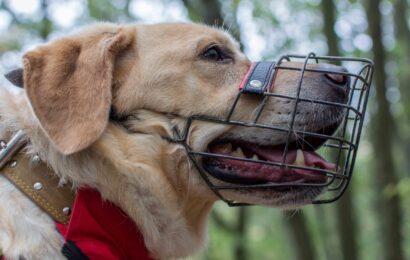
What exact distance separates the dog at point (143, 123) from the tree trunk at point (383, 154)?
184 inches

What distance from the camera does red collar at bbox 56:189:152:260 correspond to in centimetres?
269

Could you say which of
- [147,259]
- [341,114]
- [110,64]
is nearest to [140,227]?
[147,259]

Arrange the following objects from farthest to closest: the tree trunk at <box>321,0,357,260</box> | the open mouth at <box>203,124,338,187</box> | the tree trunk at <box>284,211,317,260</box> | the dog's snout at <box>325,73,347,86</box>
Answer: the tree trunk at <box>321,0,357,260</box> → the tree trunk at <box>284,211,317,260</box> → the dog's snout at <box>325,73,347,86</box> → the open mouth at <box>203,124,338,187</box>

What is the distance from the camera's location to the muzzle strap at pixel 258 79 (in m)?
3.10

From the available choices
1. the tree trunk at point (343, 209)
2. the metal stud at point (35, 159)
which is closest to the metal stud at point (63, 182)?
the metal stud at point (35, 159)

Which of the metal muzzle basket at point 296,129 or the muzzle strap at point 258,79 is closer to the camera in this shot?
the metal muzzle basket at point 296,129

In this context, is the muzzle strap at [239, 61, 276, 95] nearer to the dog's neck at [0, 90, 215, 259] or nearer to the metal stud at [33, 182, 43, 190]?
the dog's neck at [0, 90, 215, 259]

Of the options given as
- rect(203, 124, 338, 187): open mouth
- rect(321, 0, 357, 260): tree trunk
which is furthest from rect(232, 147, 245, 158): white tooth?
rect(321, 0, 357, 260): tree trunk

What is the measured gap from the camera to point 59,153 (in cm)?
289

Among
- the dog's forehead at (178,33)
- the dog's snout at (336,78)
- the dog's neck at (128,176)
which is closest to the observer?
→ the dog's neck at (128,176)

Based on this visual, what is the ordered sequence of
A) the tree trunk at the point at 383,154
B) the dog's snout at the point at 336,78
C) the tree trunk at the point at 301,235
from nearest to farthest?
1. the dog's snout at the point at 336,78
2. the tree trunk at the point at 383,154
3. the tree trunk at the point at 301,235

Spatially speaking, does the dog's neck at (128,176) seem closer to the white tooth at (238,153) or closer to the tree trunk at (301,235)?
the white tooth at (238,153)

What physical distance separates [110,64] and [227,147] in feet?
2.61

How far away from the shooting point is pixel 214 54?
136 inches
